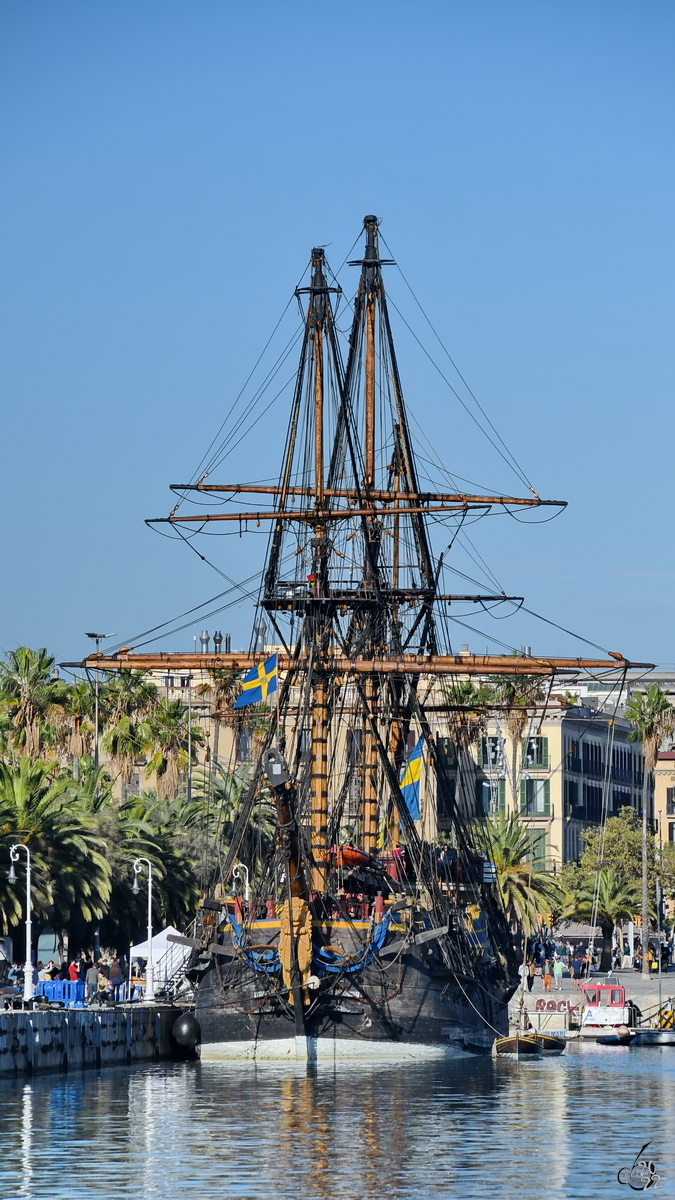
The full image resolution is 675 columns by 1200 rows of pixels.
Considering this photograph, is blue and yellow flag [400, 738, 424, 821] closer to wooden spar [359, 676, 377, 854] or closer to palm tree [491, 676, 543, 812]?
wooden spar [359, 676, 377, 854]

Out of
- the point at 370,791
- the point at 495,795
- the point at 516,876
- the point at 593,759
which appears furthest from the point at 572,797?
the point at 370,791

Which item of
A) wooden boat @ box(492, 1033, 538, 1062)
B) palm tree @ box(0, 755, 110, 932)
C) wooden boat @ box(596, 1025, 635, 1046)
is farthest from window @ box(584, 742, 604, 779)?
wooden boat @ box(492, 1033, 538, 1062)

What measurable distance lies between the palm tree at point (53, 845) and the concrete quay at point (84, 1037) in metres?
8.71

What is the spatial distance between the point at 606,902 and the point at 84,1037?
5736 centimetres

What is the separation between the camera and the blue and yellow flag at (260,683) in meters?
65.4

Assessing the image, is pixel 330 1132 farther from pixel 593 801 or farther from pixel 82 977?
pixel 593 801

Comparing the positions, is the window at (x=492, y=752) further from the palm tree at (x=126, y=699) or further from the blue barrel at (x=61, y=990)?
the blue barrel at (x=61, y=990)

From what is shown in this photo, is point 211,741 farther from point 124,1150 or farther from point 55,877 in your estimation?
point 124,1150

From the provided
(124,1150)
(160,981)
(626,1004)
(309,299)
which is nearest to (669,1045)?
(626,1004)

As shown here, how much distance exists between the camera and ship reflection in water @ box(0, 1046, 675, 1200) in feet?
123

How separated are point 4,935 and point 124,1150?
34.5 metres

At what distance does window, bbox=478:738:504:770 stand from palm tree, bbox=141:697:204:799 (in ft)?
50.2

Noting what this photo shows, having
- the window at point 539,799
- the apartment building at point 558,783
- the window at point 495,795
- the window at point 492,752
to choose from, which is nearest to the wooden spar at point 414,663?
the window at point 492,752

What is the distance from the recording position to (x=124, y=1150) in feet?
139
